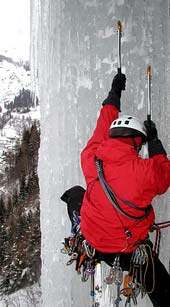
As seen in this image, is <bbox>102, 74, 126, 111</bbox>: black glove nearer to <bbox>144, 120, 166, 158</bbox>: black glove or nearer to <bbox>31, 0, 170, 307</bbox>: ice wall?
<bbox>144, 120, 166, 158</bbox>: black glove

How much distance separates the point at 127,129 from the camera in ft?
6.58

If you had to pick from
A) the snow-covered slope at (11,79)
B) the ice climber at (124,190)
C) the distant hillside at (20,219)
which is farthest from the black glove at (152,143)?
the snow-covered slope at (11,79)

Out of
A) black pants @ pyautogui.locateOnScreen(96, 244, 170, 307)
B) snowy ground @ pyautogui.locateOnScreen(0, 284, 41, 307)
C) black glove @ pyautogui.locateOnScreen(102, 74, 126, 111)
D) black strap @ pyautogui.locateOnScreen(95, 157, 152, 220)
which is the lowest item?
snowy ground @ pyautogui.locateOnScreen(0, 284, 41, 307)

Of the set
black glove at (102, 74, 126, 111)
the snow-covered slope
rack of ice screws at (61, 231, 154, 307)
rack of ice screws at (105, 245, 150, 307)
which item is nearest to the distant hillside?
the snow-covered slope

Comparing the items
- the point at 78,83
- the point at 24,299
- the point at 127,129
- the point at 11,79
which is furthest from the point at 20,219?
the point at 127,129

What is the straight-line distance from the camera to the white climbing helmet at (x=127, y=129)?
6.55 feet

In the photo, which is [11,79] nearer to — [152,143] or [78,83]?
[78,83]

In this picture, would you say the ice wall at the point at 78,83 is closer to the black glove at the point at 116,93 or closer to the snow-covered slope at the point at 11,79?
the black glove at the point at 116,93

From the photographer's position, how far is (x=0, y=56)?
75.5 feet

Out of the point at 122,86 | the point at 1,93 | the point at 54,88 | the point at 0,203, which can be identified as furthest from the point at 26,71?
the point at 122,86

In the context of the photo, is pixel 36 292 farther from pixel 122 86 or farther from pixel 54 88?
pixel 122 86

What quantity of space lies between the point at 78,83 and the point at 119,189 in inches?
63.2

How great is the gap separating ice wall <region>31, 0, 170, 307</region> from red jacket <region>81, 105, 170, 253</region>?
2.80 ft

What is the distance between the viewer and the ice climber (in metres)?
1.87
